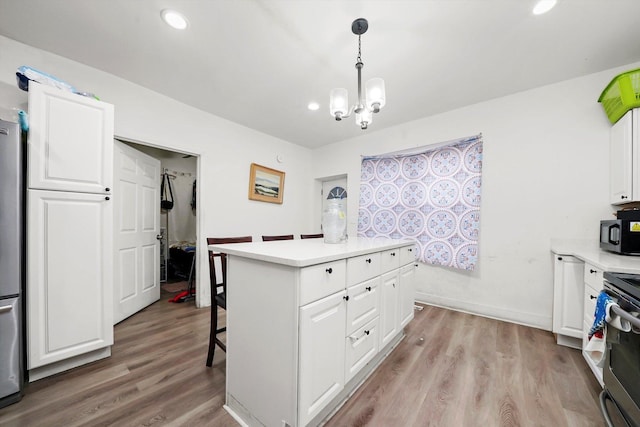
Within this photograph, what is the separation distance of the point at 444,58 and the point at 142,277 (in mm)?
3870

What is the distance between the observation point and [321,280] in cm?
114

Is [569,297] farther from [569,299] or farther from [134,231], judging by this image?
[134,231]

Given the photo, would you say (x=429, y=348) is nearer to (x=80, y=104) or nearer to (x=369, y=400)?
(x=369, y=400)

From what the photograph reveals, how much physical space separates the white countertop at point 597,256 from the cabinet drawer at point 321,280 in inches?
63.1

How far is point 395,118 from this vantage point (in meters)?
3.15

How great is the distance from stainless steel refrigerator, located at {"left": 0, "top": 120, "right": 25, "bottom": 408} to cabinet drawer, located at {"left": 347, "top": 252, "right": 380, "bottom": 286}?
78.4 inches

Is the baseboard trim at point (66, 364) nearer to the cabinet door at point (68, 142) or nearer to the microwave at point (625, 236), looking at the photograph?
the cabinet door at point (68, 142)

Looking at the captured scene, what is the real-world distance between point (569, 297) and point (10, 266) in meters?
3.96

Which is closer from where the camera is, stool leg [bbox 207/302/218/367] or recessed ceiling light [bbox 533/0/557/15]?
recessed ceiling light [bbox 533/0/557/15]

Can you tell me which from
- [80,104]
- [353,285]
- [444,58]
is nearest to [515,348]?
[353,285]

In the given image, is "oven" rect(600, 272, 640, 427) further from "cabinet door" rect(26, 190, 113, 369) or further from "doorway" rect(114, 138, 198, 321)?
"doorway" rect(114, 138, 198, 321)

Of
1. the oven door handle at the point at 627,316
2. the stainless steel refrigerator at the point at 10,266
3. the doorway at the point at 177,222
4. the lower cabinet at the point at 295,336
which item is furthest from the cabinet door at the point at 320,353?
the doorway at the point at 177,222

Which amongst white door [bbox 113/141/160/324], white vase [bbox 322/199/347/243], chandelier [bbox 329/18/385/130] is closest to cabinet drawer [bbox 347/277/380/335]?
white vase [bbox 322/199/347/243]

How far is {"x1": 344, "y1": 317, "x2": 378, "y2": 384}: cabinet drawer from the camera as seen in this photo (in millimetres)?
1340
